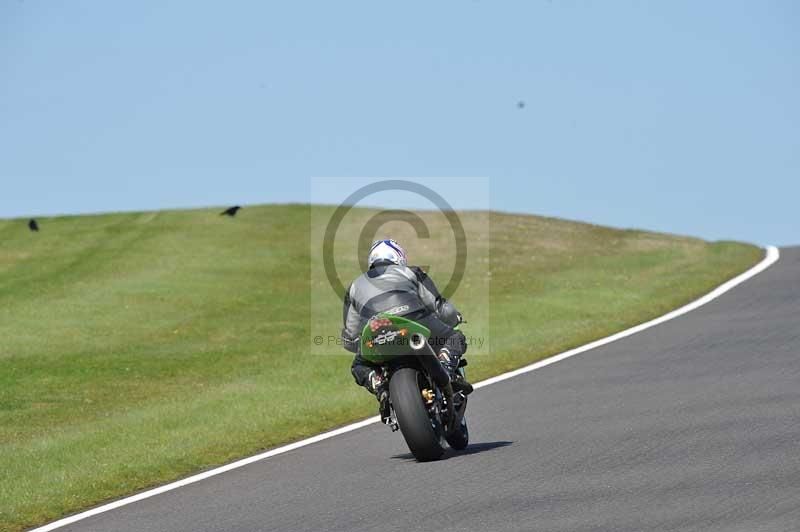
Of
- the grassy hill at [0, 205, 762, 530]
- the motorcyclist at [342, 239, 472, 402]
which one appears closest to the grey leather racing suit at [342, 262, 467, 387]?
the motorcyclist at [342, 239, 472, 402]

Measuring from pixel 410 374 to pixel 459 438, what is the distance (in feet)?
3.83

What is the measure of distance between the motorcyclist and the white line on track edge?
1578mm

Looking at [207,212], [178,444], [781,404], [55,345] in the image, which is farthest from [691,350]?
[207,212]

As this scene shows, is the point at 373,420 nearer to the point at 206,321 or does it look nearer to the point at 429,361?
the point at 429,361

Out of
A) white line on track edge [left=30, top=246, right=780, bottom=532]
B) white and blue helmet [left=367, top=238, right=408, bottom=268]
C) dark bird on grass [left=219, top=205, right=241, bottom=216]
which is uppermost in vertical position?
dark bird on grass [left=219, top=205, right=241, bottom=216]

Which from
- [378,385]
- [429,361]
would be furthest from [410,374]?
[378,385]

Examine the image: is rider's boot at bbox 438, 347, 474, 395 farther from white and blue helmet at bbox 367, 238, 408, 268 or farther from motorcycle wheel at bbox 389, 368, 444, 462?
white and blue helmet at bbox 367, 238, 408, 268

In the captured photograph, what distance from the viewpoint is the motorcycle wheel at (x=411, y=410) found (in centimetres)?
1002

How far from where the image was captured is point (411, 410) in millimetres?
10047

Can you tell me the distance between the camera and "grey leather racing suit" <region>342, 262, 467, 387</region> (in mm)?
10438

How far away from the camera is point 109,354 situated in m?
20.0

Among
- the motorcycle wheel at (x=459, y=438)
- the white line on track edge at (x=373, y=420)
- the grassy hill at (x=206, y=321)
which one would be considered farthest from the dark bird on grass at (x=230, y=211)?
the motorcycle wheel at (x=459, y=438)

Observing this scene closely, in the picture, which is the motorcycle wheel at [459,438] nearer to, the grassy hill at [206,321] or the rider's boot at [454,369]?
the rider's boot at [454,369]

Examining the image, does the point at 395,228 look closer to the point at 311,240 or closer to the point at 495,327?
the point at 311,240
